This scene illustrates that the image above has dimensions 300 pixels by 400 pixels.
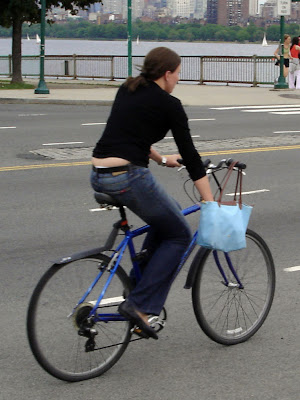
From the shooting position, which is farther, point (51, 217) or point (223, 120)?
point (223, 120)

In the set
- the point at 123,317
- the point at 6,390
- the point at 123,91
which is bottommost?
the point at 6,390

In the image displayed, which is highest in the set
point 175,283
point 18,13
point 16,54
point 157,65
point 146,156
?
point 18,13

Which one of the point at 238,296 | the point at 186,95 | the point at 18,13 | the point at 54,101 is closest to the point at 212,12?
the point at 18,13

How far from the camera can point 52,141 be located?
1557 centimetres

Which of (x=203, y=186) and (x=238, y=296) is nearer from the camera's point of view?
(x=203, y=186)

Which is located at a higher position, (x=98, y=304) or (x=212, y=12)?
(x=212, y=12)

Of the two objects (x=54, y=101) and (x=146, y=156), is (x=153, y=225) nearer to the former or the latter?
(x=146, y=156)

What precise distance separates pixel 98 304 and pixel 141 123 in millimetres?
1049

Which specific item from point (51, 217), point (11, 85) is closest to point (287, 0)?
point (11, 85)

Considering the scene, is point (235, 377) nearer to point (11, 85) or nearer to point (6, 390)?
point (6, 390)

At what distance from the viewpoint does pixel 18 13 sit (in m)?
30.1

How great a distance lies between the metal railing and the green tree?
3812 mm

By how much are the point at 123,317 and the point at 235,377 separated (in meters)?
0.74

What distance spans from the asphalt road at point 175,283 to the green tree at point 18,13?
14578 mm
